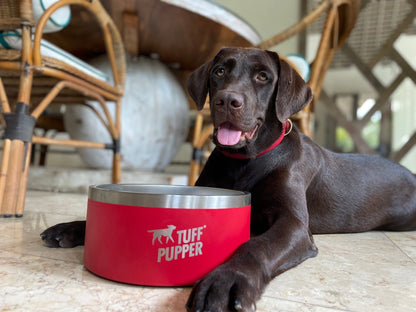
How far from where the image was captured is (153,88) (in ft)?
8.79

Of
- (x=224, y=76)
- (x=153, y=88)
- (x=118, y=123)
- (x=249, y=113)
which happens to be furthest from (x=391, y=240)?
(x=153, y=88)

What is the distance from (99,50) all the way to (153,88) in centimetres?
47

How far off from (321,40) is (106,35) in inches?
46.8

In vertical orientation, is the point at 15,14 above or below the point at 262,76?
above

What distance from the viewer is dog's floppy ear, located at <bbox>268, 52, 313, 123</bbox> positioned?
1.12 meters

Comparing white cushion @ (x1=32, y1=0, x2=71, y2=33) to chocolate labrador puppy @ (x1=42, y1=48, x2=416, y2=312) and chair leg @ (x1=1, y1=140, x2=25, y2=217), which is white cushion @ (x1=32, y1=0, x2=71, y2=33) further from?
chocolate labrador puppy @ (x1=42, y1=48, x2=416, y2=312)

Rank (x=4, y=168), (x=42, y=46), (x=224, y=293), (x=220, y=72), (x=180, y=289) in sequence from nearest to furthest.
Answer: (x=224, y=293), (x=180, y=289), (x=220, y=72), (x=4, y=168), (x=42, y=46)

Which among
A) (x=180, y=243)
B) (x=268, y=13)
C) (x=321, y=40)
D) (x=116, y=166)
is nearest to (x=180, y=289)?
(x=180, y=243)

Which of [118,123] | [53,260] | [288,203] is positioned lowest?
[53,260]

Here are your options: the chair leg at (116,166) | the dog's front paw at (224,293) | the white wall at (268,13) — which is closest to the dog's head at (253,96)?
the dog's front paw at (224,293)

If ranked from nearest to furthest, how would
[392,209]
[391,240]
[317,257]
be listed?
1. [317,257]
2. [391,240]
3. [392,209]

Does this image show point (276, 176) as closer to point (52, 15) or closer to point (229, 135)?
point (229, 135)

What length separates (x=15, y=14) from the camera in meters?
1.32

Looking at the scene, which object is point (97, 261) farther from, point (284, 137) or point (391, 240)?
point (391, 240)
